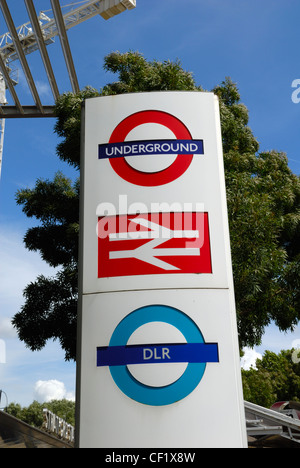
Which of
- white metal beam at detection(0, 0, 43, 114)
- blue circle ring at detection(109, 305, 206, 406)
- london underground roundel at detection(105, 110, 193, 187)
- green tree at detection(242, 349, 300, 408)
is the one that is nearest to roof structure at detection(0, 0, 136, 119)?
white metal beam at detection(0, 0, 43, 114)

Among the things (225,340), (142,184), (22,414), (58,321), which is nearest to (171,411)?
(225,340)

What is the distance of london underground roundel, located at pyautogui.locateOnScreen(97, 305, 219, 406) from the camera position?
16.7 feet

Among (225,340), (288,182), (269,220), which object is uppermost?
(288,182)

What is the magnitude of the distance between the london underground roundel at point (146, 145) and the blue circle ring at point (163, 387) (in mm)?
1595

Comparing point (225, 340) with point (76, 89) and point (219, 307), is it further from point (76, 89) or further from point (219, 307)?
point (76, 89)

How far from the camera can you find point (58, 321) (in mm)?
16438

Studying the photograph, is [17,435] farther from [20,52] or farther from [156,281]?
[20,52]

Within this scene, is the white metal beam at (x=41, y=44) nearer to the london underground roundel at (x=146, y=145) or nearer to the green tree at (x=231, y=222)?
the green tree at (x=231, y=222)

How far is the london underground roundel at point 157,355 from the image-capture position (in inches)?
201

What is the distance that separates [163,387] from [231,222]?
9.13 meters

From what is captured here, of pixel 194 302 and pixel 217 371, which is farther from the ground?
pixel 194 302

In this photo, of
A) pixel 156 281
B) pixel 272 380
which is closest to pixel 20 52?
pixel 156 281

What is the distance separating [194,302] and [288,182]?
14.4 meters

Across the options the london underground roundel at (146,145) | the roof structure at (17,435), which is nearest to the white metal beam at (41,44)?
the london underground roundel at (146,145)
